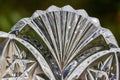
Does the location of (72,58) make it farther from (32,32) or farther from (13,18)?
(13,18)

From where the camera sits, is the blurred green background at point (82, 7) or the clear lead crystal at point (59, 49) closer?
the clear lead crystal at point (59, 49)

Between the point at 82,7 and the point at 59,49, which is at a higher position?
the point at 82,7

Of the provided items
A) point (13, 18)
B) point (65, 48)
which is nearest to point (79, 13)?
point (65, 48)

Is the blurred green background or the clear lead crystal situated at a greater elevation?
the blurred green background

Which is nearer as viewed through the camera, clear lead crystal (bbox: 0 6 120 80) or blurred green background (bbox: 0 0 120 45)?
clear lead crystal (bbox: 0 6 120 80)

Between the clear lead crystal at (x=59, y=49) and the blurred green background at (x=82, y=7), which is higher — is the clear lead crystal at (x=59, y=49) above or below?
below
